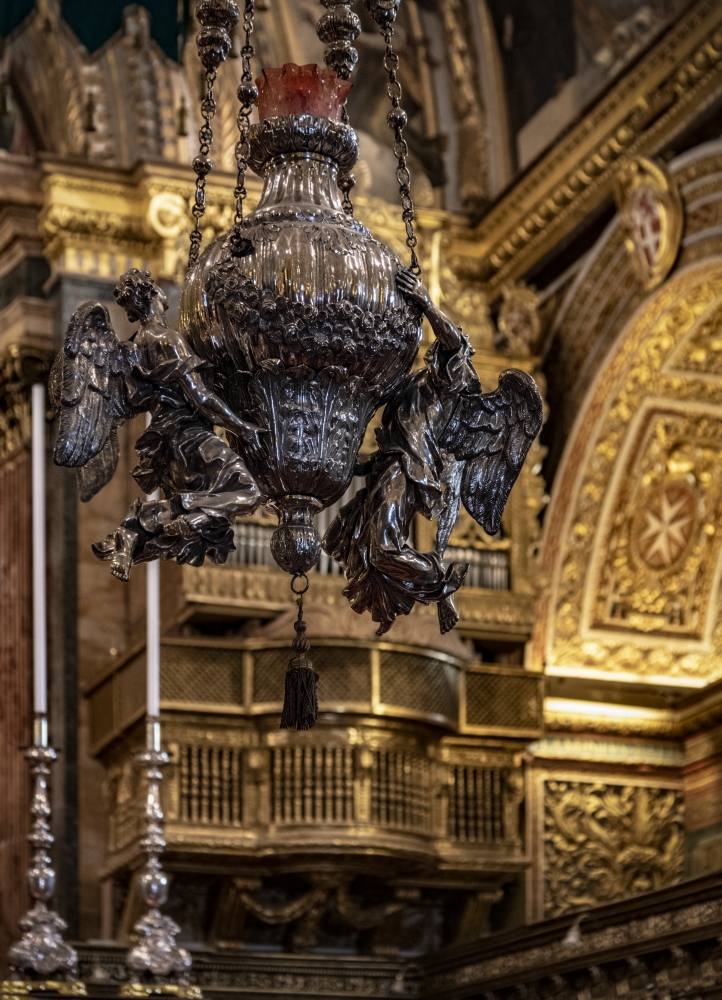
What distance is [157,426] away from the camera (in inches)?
173

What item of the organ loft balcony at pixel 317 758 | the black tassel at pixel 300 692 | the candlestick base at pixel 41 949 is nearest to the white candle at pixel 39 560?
the organ loft balcony at pixel 317 758

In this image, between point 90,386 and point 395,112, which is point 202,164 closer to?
point 395,112

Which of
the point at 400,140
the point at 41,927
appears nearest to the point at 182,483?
the point at 400,140

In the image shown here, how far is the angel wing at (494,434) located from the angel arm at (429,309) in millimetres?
199

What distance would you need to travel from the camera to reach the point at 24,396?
11742 millimetres

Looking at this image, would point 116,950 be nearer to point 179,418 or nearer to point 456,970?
point 456,970

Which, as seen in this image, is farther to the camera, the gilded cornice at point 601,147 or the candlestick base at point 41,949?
the gilded cornice at point 601,147

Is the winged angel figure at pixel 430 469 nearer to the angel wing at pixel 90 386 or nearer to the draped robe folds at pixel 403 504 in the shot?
the draped robe folds at pixel 403 504

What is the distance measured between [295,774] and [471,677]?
1255mm

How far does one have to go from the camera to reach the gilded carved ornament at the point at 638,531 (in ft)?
37.4

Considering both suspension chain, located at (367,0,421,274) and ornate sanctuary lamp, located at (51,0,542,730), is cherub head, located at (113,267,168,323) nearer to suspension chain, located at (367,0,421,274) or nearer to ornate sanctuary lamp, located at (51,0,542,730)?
ornate sanctuary lamp, located at (51,0,542,730)

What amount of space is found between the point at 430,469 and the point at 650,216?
21.0 feet

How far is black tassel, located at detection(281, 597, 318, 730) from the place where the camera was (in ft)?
15.9

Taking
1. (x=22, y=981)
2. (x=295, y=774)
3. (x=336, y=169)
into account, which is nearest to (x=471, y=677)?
(x=295, y=774)
